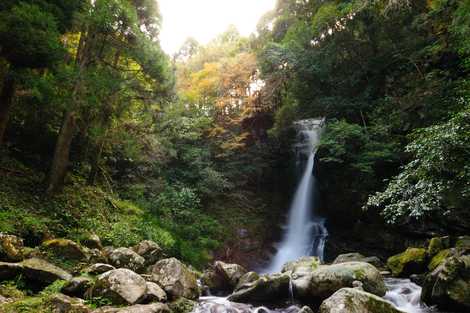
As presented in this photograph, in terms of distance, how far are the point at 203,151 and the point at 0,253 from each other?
39.9 ft

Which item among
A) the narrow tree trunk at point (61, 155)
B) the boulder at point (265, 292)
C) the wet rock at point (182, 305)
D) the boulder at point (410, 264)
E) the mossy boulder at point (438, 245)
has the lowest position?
the wet rock at point (182, 305)

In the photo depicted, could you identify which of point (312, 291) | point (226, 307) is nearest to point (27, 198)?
point (226, 307)

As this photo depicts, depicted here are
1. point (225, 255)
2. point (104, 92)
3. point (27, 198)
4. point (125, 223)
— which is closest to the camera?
point (27, 198)

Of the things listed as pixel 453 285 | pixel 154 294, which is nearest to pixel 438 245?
pixel 453 285

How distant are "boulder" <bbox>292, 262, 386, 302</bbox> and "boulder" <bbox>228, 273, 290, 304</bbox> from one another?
350 millimetres

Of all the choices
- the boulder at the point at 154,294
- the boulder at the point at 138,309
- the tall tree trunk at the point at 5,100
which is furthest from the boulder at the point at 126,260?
the tall tree trunk at the point at 5,100

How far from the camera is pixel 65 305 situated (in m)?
5.45

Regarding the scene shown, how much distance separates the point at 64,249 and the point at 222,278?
4.92 meters

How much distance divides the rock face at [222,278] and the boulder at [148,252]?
1.68 meters

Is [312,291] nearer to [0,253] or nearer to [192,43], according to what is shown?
[0,253]

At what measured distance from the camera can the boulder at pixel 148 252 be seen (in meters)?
9.82

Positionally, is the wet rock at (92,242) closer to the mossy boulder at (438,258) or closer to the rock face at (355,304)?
the rock face at (355,304)

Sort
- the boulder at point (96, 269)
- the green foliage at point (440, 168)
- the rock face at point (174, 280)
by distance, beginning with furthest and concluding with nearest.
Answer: the rock face at point (174, 280), the boulder at point (96, 269), the green foliage at point (440, 168)

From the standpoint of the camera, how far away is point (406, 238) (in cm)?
1257
